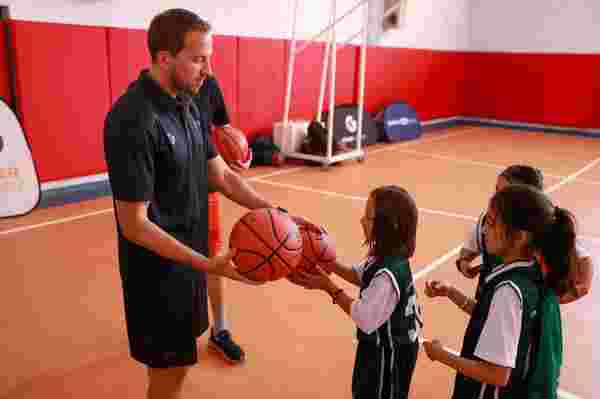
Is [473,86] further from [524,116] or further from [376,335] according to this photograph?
[376,335]

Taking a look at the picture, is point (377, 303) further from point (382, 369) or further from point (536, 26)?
point (536, 26)

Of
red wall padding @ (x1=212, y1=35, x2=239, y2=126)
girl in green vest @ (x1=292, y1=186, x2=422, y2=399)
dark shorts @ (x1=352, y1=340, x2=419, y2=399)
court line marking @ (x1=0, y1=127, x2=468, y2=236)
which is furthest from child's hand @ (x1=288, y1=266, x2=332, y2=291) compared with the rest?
red wall padding @ (x1=212, y1=35, x2=239, y2=126)

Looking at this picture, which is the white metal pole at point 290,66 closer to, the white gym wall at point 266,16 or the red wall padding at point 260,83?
the red wall padding at point 260,83

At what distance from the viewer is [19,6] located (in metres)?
5.21

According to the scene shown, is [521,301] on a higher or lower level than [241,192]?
lower

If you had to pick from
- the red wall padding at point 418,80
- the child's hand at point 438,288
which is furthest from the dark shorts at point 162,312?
the red wall padding at point 418,80

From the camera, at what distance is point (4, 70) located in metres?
5.15

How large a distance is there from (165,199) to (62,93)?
4.22 metres

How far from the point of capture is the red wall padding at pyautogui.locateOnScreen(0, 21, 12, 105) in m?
5.09

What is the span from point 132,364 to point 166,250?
1.31 m

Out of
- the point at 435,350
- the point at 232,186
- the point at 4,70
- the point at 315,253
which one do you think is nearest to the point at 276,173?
the point at 4,70

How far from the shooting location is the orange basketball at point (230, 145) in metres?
3.80

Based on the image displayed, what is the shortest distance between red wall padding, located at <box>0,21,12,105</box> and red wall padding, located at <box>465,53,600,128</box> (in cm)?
1041

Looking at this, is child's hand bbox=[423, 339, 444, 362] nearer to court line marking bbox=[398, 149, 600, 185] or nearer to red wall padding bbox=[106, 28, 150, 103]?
red wall padding bbox=[106, 28, 150, 103]
